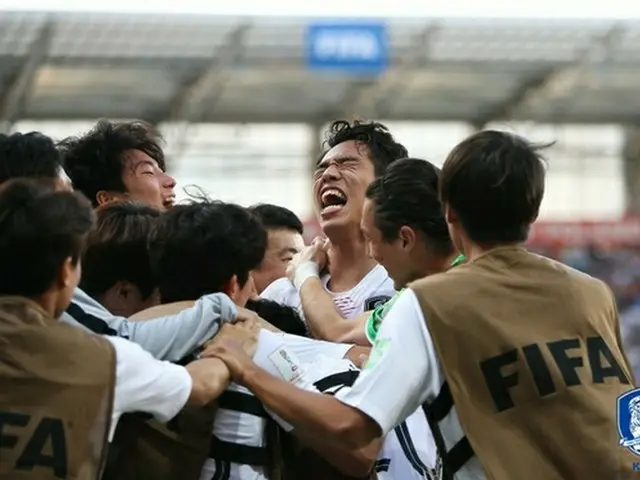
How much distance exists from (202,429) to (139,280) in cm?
51

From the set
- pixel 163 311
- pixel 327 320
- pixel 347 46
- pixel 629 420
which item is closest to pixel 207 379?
pixel 163 311

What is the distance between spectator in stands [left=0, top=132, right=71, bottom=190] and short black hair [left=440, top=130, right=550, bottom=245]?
892 millimetres

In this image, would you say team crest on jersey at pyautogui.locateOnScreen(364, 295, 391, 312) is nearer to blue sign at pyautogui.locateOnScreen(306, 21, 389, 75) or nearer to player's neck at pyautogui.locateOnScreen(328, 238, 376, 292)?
player's neck at pyautogui.locateOnScreen(328, 238, 376, 292)

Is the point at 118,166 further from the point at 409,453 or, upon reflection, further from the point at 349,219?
the point at 409,453

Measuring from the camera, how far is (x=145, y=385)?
8.49ft

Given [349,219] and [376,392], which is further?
[349,219]

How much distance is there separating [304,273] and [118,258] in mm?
942

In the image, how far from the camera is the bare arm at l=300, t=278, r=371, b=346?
11.9ft

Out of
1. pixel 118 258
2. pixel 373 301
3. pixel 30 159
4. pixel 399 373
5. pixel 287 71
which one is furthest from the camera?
pixel 287 71

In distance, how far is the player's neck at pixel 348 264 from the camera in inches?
162

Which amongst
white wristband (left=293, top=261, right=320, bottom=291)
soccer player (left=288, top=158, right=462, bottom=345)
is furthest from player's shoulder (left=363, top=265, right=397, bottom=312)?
soccer player (left=288, top=158, right=462, bottom=345)

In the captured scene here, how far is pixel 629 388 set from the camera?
9.37 feet

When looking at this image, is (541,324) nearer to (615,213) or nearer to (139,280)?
(139,280)

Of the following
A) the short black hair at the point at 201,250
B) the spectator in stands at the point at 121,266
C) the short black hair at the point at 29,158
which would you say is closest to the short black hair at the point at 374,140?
the spectator in stands at the point at 121,266
